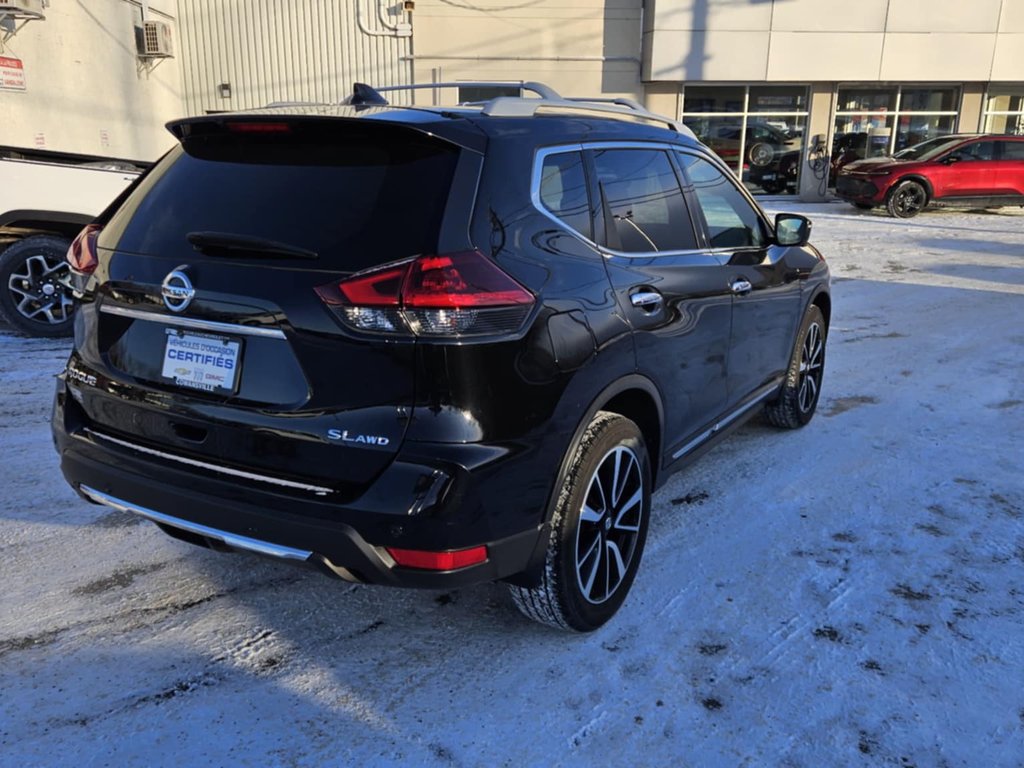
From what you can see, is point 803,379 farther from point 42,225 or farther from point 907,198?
point 907,198

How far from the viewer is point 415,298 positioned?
227 centimetres

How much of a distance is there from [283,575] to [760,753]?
193cm

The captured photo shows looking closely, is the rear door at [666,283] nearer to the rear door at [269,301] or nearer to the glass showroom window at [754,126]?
the rear door at [269,301]

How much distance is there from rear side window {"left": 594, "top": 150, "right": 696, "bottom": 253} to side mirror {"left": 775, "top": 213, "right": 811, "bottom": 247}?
1.05 metres

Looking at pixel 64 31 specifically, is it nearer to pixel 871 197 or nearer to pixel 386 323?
pixel 386 323

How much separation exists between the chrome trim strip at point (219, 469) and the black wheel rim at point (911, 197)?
17.5 m

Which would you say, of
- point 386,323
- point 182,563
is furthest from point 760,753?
point 182,563

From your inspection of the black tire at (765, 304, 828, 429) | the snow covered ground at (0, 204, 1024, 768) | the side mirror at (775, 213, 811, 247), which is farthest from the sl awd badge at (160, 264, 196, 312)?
the black tire at (765, 304, 828, 429)

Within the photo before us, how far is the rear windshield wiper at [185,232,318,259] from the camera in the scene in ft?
7.84

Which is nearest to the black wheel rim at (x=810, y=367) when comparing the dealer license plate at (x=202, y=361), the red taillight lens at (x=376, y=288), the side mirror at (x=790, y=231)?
the side mirror at (x=790, y=231)

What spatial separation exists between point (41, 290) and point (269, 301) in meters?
5.39

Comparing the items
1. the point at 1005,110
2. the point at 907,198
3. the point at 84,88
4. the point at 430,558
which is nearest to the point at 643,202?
the point at 430,558

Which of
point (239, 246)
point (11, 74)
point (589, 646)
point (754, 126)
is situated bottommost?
point (589, 646)

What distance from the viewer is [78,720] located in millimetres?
2490
